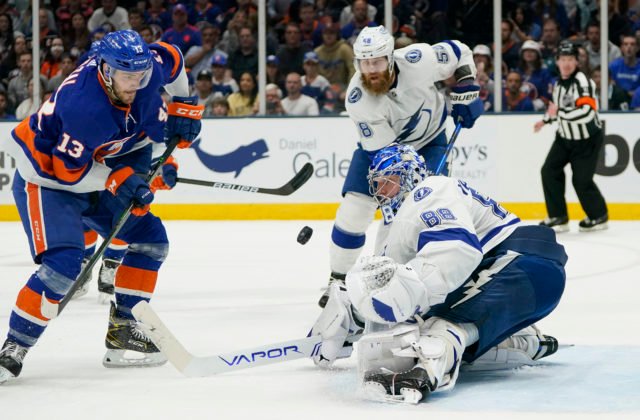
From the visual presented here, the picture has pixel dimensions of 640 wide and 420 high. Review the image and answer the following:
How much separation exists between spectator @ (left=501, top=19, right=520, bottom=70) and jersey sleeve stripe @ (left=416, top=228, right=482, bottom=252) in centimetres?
567

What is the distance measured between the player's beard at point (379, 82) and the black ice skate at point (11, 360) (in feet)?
6.22

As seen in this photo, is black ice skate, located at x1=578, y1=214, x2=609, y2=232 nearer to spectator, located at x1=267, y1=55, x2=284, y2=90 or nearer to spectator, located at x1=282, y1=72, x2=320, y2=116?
spectator, located at x1=282, y1=72, x2=320, y2=116

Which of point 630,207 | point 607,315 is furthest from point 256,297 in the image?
point 630,207

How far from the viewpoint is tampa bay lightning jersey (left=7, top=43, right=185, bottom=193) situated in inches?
131

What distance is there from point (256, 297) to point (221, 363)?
1761 mm

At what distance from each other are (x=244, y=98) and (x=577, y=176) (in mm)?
2622

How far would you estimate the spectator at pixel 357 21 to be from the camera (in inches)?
342

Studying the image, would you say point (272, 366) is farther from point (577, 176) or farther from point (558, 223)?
point (577, 176)

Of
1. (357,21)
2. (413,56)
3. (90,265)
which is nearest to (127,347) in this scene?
(90,265)

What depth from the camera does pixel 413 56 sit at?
4777 mm

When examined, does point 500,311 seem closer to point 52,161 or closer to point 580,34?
point 52,161

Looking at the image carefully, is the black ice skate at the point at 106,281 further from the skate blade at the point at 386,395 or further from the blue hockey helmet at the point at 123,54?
the skate blade at the point at 386,395

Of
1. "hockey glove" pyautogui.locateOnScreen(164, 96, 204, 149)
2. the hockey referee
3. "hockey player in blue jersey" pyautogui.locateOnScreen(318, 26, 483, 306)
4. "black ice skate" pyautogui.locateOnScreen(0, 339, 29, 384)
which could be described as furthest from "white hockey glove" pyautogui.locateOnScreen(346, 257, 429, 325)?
the hockey referee

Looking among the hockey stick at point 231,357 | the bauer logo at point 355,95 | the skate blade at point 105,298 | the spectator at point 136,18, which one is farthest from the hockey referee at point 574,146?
the hockey stick at point 231,357
